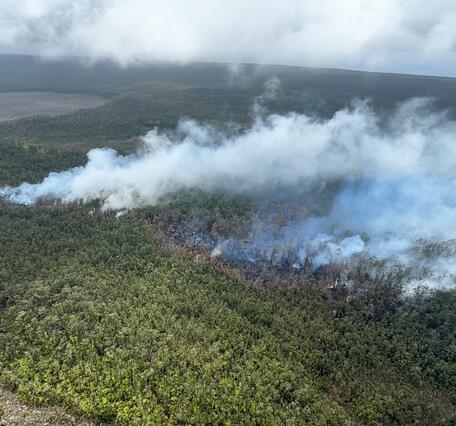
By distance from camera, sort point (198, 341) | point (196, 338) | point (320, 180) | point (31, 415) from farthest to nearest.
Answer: point (320, 180) → point (196, 338) → point (198, 341) → point (31, 415)

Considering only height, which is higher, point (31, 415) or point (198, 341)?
point (31, 415)

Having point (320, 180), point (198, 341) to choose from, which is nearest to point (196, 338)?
point (198, 341)

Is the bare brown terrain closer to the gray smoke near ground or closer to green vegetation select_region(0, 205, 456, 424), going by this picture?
green vegetation select_region(0, 205, 456, 424)

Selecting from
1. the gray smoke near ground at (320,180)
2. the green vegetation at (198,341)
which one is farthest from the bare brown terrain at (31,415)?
the gray smoke near ground at (320,180)

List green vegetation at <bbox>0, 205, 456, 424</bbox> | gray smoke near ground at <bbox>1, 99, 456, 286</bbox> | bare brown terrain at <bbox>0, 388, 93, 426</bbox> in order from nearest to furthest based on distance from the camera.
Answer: bare brown terrain at <bbox>0, 388, 93, 426</bbox> → green vegetation at <bbox>0, 205, 456, 424</bbox> → gray smoke near ground at <bbox>1, 99, 456, 286</bbox>

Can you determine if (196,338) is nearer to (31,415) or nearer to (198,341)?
(198,341)

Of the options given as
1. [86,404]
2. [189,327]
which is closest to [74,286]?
[189,327]

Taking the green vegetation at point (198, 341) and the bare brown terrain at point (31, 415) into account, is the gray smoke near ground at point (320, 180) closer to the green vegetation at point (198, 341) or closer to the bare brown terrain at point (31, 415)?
the green vegetation at point (198, 341)

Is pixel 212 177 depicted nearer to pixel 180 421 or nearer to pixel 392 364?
pixel 392 364

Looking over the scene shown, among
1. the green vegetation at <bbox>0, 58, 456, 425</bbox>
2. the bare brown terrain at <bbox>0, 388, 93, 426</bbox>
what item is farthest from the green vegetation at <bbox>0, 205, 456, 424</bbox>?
the bare brown terrain at <bbox>0, 388, 93, 426</bbox>

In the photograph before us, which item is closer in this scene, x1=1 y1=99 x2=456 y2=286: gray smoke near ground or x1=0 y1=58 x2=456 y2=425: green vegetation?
x1=0 y1=58 x2=456 y2=425: green vegetation
